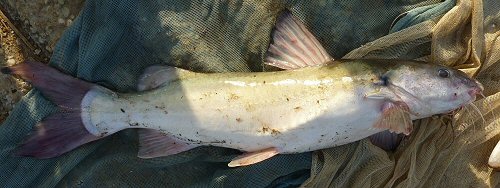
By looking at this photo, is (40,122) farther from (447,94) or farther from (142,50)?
(447,94)

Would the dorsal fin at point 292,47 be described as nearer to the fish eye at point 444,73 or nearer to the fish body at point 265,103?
the fish body at point 265,103

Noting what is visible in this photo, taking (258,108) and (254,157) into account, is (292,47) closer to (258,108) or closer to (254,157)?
(258,108)

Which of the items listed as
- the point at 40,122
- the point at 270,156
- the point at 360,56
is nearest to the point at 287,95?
the point at 270,156

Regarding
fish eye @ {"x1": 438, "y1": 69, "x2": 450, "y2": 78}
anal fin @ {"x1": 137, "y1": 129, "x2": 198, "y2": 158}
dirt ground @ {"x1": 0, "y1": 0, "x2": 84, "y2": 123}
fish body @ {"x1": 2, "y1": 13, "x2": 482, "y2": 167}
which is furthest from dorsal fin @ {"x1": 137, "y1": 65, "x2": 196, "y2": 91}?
fish eye @ {"x1": 438, "y1": 69, "x2": 450, "y2": 78}

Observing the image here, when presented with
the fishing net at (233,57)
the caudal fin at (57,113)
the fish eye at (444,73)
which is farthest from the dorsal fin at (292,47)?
the caudal fin at (57,113)

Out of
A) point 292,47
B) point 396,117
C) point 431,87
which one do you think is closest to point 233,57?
point 292,47

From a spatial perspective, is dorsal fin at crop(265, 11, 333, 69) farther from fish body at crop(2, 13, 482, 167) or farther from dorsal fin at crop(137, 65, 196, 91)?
dorsal fin at crop(137, 65, 196, 91)

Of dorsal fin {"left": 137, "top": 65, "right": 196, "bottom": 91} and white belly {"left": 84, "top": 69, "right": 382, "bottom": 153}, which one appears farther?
dorsal fin {"left": 137, "top": 65, "right": 196, "bottom": 91}
